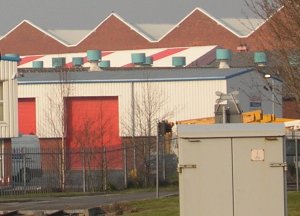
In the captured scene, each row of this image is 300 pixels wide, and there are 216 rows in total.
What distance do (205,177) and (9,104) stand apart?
36.6 metres

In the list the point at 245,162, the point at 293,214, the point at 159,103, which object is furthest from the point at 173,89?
the point at 245,162

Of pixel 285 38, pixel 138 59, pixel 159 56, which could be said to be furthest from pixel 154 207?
pixel 159 56

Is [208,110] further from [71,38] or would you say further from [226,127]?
[71,38]

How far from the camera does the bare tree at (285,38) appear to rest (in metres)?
22.1

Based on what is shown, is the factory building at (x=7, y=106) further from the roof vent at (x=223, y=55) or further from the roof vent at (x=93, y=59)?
the roof vent at (x=223, y=55)

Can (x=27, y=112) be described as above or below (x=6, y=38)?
below

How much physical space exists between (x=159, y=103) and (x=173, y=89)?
2.20 meters

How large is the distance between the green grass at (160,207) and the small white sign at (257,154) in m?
9.07

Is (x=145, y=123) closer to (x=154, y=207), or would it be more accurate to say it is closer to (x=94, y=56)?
(x=94, y=56)

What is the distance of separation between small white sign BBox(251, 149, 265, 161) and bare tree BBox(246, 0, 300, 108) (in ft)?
25.2

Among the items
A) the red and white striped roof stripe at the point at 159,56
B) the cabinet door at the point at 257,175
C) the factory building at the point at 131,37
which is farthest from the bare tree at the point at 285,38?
the factory building at the point at 131,37

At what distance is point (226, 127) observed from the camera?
47.6 ft

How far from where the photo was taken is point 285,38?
2267cm

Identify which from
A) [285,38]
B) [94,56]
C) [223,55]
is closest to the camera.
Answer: [285,38]
